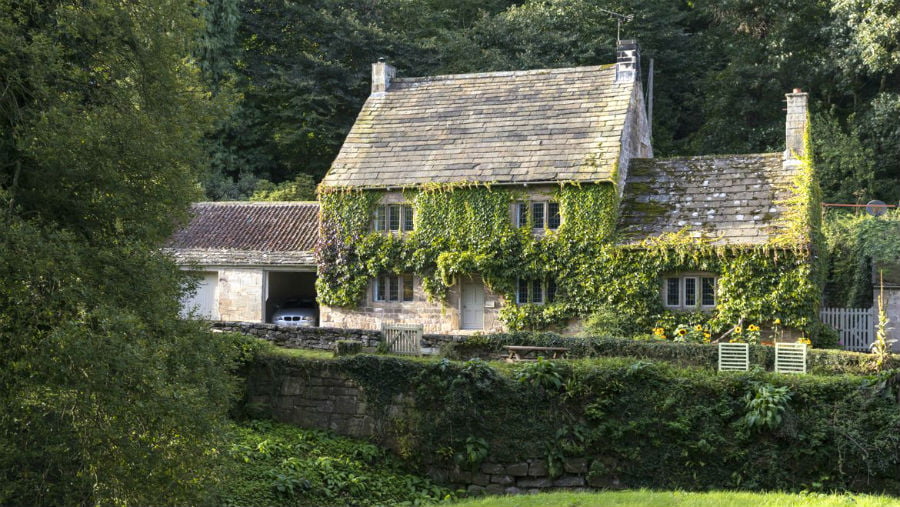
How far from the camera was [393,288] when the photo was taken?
31.4m

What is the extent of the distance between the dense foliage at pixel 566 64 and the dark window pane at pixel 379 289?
1565cm

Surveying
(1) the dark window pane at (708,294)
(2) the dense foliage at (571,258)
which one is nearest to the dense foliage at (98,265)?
(2) the dense foliage at (571,258)

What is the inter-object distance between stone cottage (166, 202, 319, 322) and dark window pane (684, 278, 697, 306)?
1205cm

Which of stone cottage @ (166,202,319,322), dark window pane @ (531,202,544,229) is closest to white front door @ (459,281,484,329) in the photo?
dark window pane @ (531,202,544,229)

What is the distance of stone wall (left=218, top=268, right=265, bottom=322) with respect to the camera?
108 feet

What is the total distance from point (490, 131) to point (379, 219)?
453 cm

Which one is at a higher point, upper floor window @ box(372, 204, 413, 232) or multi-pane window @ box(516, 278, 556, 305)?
upper floor window @ box(372, 204, 413, 232)

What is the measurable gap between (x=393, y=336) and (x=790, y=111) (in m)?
15.4

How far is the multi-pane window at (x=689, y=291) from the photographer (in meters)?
28.1

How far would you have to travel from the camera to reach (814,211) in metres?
29.2

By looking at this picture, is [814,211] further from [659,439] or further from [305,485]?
[305,485]

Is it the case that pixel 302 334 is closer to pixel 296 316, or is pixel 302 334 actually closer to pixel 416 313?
pixel 416 313

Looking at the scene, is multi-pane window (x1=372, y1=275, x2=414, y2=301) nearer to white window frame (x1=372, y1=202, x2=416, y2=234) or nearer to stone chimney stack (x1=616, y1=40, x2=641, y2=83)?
white window frame (x1=372, y1=202, x2=416, y2=234)

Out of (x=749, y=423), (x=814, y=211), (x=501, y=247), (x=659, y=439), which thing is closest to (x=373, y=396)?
(x=659, y=439)
